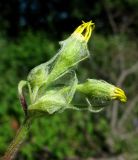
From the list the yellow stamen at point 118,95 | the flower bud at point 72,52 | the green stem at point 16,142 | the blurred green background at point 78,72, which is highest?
the flower bud at point 72,52

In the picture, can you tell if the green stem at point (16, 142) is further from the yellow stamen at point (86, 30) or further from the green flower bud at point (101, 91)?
the yellow stamen at point (86, 30)

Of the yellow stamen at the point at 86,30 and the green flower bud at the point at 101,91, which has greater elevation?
the yellow stamen at the point at 86,30

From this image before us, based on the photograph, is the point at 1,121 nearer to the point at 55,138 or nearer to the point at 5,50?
the point at 55,138

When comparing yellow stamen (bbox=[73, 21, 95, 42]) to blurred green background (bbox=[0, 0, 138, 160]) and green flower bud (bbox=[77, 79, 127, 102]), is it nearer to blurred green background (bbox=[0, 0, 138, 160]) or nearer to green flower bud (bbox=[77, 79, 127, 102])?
green flower bud (bbox=[77, 79, 127, 102])

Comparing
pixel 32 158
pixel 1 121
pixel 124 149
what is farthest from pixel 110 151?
pixel 1 121

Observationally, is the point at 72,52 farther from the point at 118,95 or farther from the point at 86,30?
the point at 118,95

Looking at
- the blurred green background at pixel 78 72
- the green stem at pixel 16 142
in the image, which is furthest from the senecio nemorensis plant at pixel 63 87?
the blurred green background at pixel 78 72
